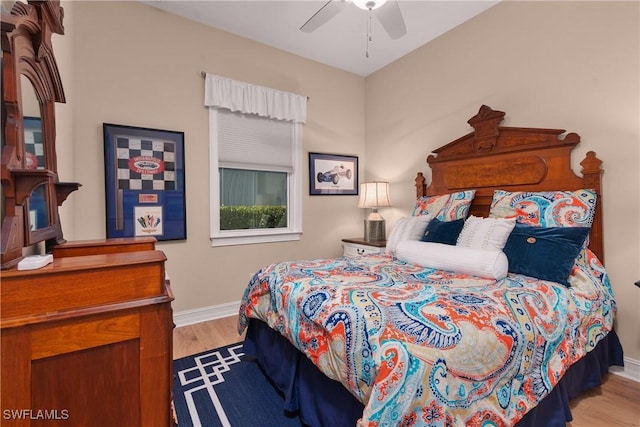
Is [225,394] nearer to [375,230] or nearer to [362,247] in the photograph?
[362,247]

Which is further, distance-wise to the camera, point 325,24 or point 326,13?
point 325,24

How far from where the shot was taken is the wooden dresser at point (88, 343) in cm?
78

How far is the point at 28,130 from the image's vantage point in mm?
1112

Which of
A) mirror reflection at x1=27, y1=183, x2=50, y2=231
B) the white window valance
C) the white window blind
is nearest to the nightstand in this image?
the white window blind

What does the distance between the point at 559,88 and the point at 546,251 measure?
139cm

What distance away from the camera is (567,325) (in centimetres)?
152

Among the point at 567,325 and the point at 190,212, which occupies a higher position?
the point at 190,212

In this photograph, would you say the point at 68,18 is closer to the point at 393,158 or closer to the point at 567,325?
→ the point at 393,158

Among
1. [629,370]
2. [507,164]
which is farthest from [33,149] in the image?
[629,370]

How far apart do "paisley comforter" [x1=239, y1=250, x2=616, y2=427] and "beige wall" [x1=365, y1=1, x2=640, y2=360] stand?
50 centimetres

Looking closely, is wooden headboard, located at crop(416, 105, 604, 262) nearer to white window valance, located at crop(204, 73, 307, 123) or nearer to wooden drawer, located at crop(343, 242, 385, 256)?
wooden drawer, located at crop(343, 242, 385, 256)

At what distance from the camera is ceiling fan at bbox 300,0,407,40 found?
6.59 ft

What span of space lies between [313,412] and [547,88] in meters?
2.89

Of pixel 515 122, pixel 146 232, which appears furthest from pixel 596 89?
pixel 146 232
